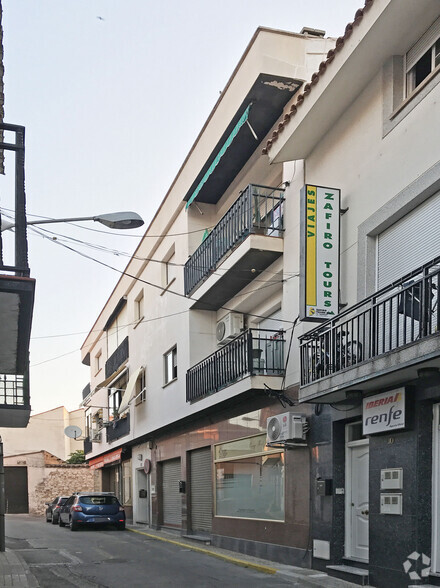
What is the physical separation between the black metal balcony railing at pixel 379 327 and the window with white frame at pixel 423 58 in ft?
9.58

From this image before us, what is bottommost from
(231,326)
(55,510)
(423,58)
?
(55,510)

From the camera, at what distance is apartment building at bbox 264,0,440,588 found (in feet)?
29.5

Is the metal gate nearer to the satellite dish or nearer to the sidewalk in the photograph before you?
the satellite dish

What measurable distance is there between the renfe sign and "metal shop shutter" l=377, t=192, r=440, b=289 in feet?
5.73

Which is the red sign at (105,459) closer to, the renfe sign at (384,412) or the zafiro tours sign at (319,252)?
the zafiro tours sign at (319,252)

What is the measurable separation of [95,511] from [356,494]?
47.2ft

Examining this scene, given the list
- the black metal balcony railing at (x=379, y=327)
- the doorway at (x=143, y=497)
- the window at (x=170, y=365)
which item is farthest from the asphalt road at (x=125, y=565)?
the doorway at (x=143, y=497)

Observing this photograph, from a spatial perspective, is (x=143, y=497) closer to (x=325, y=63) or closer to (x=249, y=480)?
(x=249, y=480)

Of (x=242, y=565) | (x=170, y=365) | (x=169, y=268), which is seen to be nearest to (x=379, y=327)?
(x=242, y=565)

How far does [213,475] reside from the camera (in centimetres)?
1775

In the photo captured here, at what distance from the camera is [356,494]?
1120cm

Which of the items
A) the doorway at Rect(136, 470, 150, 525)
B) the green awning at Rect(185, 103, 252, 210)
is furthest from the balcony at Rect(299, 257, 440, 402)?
the doorway at Rect(136, 470, 150, 525)

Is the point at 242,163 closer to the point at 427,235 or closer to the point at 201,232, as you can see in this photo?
the point at 201,232

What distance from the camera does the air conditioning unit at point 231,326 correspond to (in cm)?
1756
